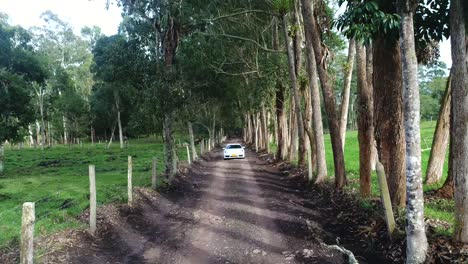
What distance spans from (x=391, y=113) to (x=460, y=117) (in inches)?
104

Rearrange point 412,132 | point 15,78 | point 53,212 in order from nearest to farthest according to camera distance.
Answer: point 412,132 < point 53,212 < point 15,78

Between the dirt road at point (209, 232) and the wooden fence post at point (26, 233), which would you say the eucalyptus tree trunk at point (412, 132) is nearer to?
the dirt road at point (209, 232)

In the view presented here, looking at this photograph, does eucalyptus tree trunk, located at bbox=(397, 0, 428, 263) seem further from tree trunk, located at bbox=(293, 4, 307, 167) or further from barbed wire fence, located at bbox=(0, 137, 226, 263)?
tree trunk, located at bbox=(293, 4, 307, 167)

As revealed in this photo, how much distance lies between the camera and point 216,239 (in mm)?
9523

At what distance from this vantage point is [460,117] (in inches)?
267

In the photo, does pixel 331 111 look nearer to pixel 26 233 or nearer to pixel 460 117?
pixel 460 117

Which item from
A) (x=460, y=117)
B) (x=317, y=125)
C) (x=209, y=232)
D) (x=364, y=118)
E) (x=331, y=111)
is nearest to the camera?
(x=460, y=117)

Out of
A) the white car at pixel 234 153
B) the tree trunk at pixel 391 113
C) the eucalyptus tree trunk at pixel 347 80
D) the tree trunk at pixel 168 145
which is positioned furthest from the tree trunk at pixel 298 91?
the white car at pixel 234 153

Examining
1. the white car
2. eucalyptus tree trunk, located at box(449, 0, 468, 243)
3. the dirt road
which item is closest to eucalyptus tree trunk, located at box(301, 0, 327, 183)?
the dirt road

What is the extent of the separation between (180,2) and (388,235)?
1389cm

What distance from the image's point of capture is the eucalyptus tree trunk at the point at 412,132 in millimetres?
6551

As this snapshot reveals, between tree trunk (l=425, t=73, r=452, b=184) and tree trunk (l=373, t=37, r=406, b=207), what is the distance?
3194 millimetres

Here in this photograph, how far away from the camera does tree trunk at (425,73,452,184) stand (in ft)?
39.9

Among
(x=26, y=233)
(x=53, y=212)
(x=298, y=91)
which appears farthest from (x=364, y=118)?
(x=298, y=91)
